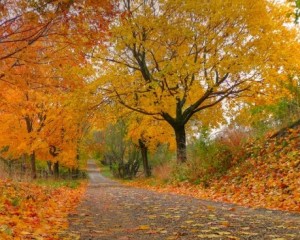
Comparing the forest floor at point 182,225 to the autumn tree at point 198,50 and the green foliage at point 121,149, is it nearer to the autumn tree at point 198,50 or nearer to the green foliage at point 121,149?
the autumn tree at point 198,50

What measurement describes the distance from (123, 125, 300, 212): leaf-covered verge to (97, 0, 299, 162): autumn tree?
3322mm

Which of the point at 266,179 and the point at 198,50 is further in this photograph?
the point at 198,50

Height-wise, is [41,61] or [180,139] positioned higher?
[41,61]

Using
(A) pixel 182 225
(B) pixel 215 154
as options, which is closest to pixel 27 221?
(A) pixel 182 225

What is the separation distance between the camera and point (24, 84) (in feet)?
35.2

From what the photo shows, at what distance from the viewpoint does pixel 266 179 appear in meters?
9.23

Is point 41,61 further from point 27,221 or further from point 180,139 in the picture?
point 180,139

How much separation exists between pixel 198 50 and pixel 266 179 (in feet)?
22.1

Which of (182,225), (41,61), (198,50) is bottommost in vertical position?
(182,225)

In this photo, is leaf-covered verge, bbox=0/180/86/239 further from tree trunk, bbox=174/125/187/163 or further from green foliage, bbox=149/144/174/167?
green foliage, bbox=149/144/174/167

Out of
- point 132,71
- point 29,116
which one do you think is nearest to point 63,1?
point 132,71

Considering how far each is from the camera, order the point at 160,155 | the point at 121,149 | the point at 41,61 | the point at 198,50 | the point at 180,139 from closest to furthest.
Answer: the point at 41,61, the point at 198,50, the point at 180,139, the point at 160,155, the point at 121,149

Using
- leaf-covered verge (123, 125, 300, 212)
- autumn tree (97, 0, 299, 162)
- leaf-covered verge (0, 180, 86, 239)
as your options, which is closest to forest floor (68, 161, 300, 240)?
leaf-covered verge (0, 180, 86, 239)

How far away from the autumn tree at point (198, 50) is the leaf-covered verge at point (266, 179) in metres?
3.32
